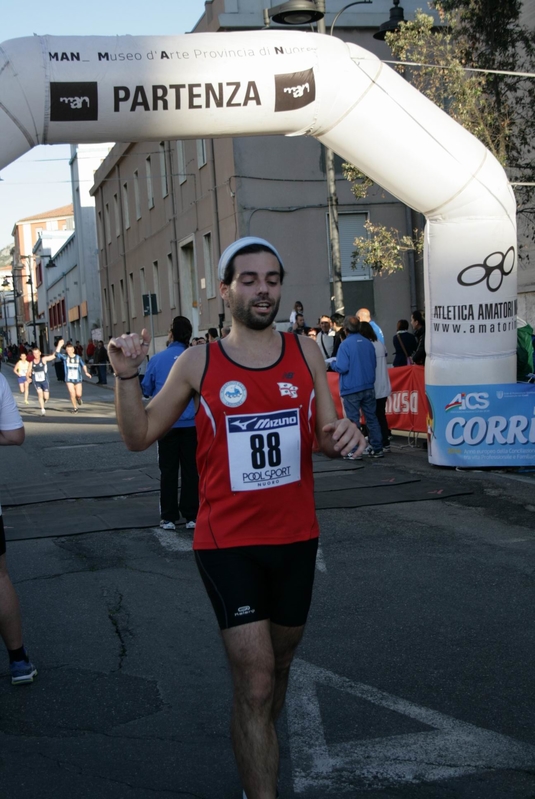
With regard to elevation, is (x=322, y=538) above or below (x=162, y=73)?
below

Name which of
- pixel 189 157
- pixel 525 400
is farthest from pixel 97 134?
pixel 189 157

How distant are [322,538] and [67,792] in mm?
4524

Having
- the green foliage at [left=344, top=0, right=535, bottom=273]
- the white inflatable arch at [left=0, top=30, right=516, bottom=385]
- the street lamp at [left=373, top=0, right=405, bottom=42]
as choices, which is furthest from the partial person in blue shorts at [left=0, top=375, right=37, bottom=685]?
the street lamp at [left=373, top=0, right=405, bottom=42]

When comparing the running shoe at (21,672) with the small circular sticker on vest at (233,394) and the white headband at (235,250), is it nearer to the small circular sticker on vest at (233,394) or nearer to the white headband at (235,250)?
the small circular sticker on vest at (233,394)

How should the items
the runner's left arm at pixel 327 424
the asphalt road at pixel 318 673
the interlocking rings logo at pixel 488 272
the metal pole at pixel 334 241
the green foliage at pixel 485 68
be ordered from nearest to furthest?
the runner's left arm at pixel 327 424 → the asphalt road at pixel 318 673 → the interlocking rings logo at pixel 488 272 → the green foliage at pixel 485 68 → the metal pole at pixel 334 241

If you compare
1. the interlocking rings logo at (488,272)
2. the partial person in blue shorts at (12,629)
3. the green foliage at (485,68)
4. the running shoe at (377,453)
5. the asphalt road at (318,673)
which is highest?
the green foliage at (485,68)

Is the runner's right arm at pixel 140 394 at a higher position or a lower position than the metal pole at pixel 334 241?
lower

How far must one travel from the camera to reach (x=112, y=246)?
150 ft

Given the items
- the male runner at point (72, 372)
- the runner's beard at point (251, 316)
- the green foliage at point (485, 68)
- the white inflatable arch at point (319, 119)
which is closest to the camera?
the runner's beard at point (251, 316)

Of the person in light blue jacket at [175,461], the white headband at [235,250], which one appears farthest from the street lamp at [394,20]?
the white headband at [235,250]

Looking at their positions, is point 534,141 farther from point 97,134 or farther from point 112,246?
point 112,246

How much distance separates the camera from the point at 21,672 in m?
4.66

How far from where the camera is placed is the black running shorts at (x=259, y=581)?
10.0 ft

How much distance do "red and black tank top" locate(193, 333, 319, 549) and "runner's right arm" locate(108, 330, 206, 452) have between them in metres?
0.07
